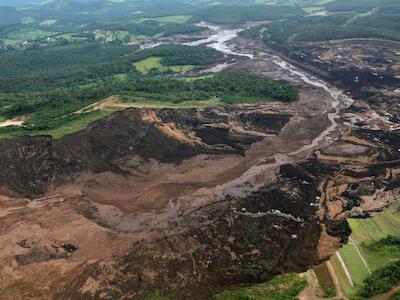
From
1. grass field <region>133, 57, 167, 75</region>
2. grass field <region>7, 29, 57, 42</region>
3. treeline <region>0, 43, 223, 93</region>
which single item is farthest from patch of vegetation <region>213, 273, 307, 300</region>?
grass field <region>7, 29, 57, 42</region>

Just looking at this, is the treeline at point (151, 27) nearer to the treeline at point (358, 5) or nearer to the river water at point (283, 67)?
the river water at point (283, 67)

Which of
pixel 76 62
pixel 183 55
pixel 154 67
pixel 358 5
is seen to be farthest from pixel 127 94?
pixel 358 5

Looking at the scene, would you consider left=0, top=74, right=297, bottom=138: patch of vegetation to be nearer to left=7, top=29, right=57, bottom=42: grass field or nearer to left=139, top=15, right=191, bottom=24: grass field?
left=7, top=29, right=57, bottom=42: grass field

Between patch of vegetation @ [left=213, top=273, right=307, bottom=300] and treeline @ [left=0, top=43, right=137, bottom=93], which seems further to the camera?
treeline @ [left=0, top=43, right=137, bottom=93]

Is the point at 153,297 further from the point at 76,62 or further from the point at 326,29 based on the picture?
the point at 326,29

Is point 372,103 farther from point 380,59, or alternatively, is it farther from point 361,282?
point 361,282

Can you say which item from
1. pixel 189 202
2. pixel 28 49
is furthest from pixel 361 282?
pixel 28 49
